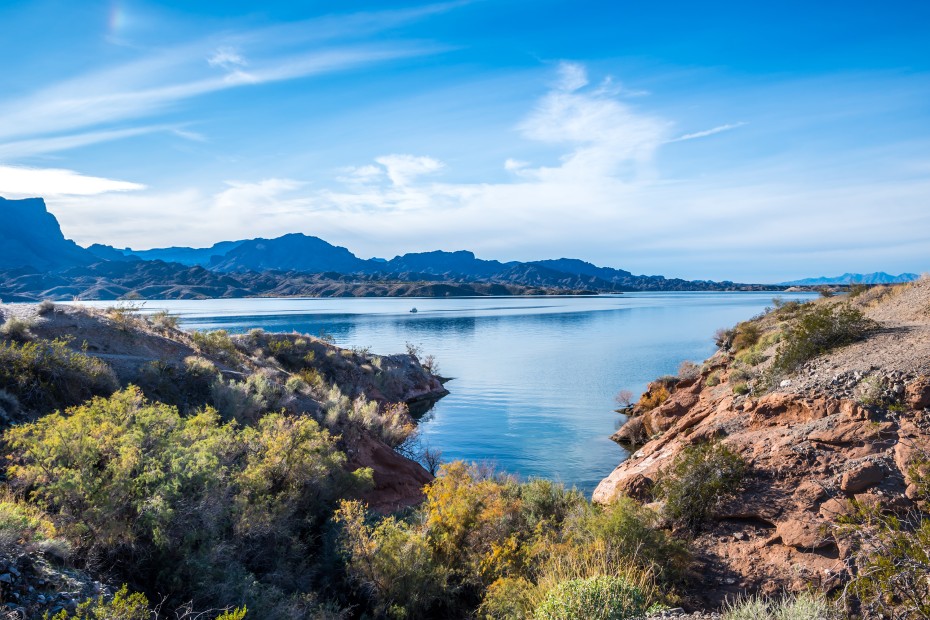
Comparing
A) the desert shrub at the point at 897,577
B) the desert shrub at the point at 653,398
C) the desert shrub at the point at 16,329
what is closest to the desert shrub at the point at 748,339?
the desert shrub at the point at 653,398

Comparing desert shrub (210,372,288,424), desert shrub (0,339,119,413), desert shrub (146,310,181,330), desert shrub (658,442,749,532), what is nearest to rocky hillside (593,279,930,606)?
desert shrub (658,442,749,532)

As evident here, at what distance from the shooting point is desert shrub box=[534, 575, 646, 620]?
19.5 ft

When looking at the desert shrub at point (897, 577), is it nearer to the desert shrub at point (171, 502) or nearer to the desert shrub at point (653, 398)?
the desert shrub at point (171, 502)

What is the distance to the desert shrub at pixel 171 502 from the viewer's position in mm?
7102

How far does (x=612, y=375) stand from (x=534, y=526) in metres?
30.8

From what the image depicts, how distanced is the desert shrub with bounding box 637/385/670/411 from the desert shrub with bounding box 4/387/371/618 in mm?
18674

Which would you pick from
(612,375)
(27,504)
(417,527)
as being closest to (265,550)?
(417,527)

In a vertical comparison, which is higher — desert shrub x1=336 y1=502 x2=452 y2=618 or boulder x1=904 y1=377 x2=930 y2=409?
boulder x1=904 y1=377 x2=930 y2=409

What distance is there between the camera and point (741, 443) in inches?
421

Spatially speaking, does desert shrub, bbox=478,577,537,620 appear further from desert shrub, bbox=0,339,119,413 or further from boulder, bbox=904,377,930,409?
desert shrub, bbox=0,339,119,413

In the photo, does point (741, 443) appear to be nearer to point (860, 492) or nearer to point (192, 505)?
point (860, 492)

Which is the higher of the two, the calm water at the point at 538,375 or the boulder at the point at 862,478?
the boulder at the point at 862,478

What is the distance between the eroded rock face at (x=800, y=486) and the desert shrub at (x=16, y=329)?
1626cm

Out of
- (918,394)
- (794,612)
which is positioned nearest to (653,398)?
(918,394)
